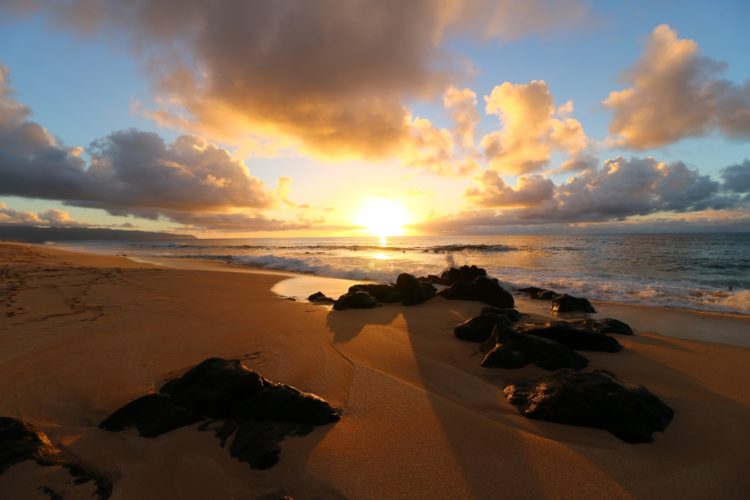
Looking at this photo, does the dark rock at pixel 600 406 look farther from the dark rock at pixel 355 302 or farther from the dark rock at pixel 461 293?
the dark rock at pixel 461 293

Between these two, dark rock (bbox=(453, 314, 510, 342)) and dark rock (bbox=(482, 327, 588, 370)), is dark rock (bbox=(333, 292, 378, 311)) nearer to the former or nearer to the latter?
dark rock (bbox=(453, 314, 510, 342))

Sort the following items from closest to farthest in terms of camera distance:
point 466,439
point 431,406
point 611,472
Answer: point 611,472, point 466,439, point 431,406

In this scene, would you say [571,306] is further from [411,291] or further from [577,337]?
[411,291]

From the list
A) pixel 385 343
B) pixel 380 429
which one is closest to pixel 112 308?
pixel 385 343

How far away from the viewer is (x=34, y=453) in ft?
8.43

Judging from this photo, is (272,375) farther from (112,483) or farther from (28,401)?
(28,401)

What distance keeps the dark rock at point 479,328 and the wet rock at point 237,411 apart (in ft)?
12.0

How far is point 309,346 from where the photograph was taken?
5.75m

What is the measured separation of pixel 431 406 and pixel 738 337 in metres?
7.68

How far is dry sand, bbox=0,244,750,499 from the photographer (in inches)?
100

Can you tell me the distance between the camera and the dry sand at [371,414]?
2549mm

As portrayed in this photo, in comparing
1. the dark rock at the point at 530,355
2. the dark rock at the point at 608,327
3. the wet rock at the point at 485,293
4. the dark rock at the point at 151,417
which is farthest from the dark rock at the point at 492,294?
the dark rock at the point at 151,417

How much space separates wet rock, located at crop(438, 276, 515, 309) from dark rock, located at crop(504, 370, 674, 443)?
253 inches

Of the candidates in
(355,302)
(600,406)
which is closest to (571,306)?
(355,302)
